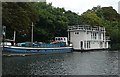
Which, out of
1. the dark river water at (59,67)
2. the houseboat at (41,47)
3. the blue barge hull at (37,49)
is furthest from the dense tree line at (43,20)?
the dark river water at (59,67)

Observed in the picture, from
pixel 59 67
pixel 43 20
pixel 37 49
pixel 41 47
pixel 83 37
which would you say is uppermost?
pixel 43 20

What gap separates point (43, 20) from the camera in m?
66.6

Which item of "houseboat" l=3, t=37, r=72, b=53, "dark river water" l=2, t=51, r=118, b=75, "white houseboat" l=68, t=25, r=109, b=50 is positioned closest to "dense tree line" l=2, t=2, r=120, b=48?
"white houseboat" l=68, t=25, r=109, b=50

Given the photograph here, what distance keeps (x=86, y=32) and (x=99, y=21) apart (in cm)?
1598

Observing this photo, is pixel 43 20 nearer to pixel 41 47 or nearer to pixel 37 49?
pixel 41 47

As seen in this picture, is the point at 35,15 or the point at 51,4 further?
the point at 51,4

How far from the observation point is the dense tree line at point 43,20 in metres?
51.2

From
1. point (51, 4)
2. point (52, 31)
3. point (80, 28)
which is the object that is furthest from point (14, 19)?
point (51, 4)

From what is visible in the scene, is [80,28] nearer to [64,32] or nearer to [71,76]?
[64,32]

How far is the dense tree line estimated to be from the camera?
51.2 meters

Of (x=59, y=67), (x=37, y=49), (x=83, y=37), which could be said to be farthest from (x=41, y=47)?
(x=59, y=67)

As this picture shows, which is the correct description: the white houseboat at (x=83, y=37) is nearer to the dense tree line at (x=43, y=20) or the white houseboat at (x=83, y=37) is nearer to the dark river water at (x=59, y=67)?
the dense tree line at (x=43, y=20)

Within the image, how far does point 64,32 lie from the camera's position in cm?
7438

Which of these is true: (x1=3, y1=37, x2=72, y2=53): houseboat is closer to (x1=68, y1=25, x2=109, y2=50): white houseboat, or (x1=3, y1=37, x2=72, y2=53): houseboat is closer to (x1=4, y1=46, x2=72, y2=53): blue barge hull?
(x1=4, y1=46, x2=72, y2=53): blue barge hull
